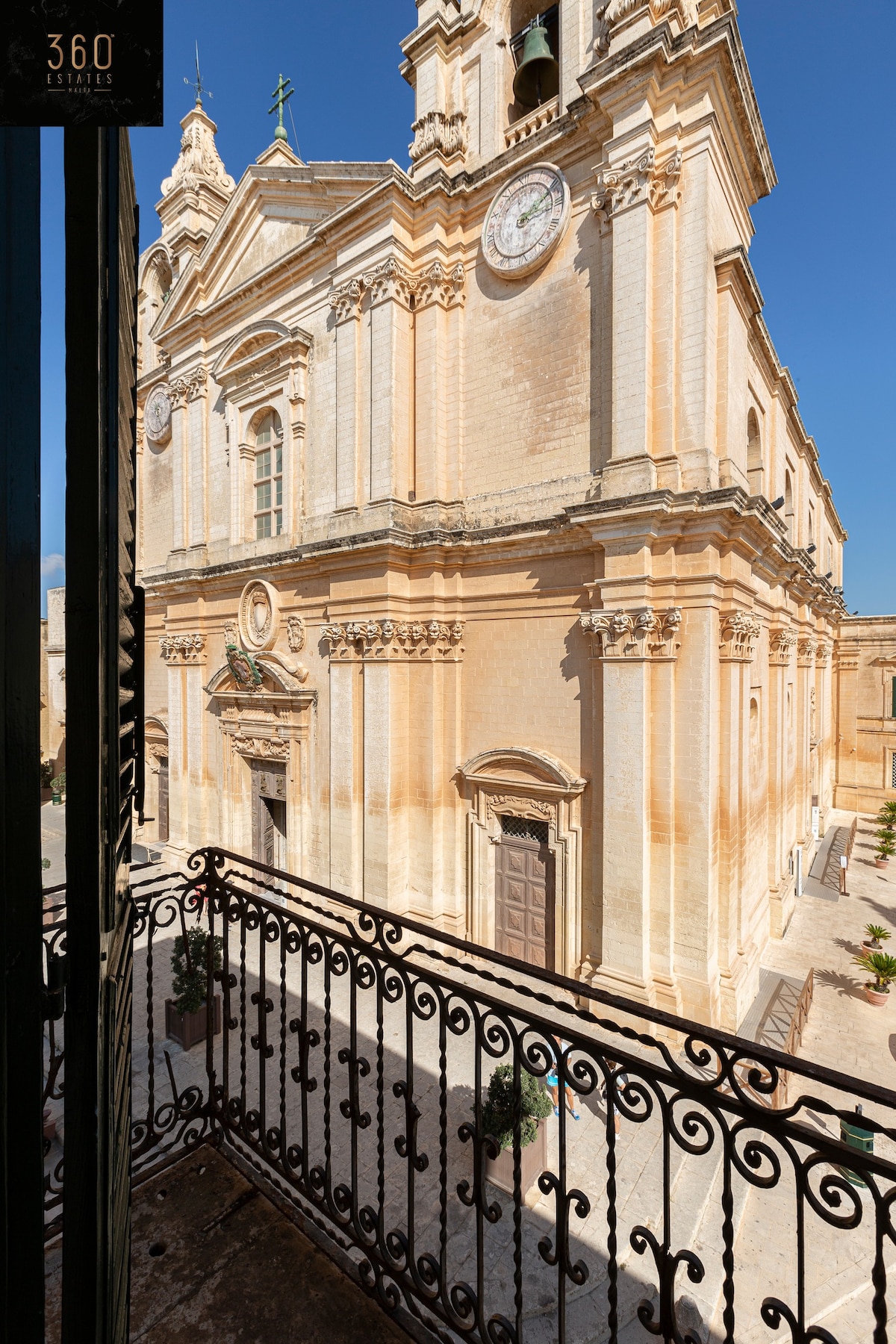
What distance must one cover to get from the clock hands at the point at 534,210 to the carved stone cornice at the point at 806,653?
41.7 feet

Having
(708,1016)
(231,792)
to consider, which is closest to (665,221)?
(708,1016)

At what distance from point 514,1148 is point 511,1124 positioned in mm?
3771

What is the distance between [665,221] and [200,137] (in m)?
16.6

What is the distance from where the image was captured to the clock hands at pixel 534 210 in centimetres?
927

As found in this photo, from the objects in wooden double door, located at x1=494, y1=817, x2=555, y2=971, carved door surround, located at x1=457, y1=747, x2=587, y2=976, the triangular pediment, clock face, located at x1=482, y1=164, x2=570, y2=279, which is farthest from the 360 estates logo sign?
the triangular pediment

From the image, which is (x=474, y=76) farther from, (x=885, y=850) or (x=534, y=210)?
(x=885, y=850)

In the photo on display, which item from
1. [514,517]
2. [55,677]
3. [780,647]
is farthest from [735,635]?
[55,677]

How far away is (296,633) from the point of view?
39.0ft

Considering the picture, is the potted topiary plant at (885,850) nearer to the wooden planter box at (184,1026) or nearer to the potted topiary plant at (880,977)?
the potted topiary plant at (880,977)

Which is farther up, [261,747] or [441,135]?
[441,135]

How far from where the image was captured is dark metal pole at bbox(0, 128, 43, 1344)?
42.6 inches

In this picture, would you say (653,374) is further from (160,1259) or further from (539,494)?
(160,1259)

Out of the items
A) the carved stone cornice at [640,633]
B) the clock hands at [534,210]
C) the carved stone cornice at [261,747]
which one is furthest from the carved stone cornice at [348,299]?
the carved stone cornice at [261,747]

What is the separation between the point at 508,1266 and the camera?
14.8ft
